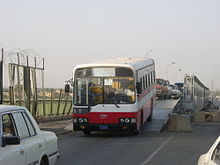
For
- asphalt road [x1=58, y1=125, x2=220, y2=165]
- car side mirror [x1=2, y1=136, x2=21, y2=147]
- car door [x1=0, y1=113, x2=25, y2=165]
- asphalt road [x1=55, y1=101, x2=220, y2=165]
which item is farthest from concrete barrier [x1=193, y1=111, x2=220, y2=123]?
car side mirror [x1=2, y1=136, x2=21, y2=147]

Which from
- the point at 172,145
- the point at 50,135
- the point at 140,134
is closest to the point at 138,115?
the point at 140,134

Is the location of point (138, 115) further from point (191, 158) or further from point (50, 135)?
point (50, 135)

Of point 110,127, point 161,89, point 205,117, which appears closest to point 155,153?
point 110,127

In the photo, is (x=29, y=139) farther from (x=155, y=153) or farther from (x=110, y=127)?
(x=110, y=127)

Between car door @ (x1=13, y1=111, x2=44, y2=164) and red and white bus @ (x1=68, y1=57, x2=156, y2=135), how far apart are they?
11975 millimetres

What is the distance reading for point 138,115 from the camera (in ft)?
70.6

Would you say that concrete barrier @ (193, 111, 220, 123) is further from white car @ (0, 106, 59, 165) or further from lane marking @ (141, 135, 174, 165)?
white car @ (0, 106, 59, 165)

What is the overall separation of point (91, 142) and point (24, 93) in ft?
17.7

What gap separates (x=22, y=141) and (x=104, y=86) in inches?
516

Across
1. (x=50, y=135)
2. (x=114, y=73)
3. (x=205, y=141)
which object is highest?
(x=114, y=73)

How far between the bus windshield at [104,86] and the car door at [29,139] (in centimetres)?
1205

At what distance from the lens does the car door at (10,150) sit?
23.3 ft

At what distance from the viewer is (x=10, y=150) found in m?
7.36

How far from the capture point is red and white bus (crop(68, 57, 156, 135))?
20.9 metres
